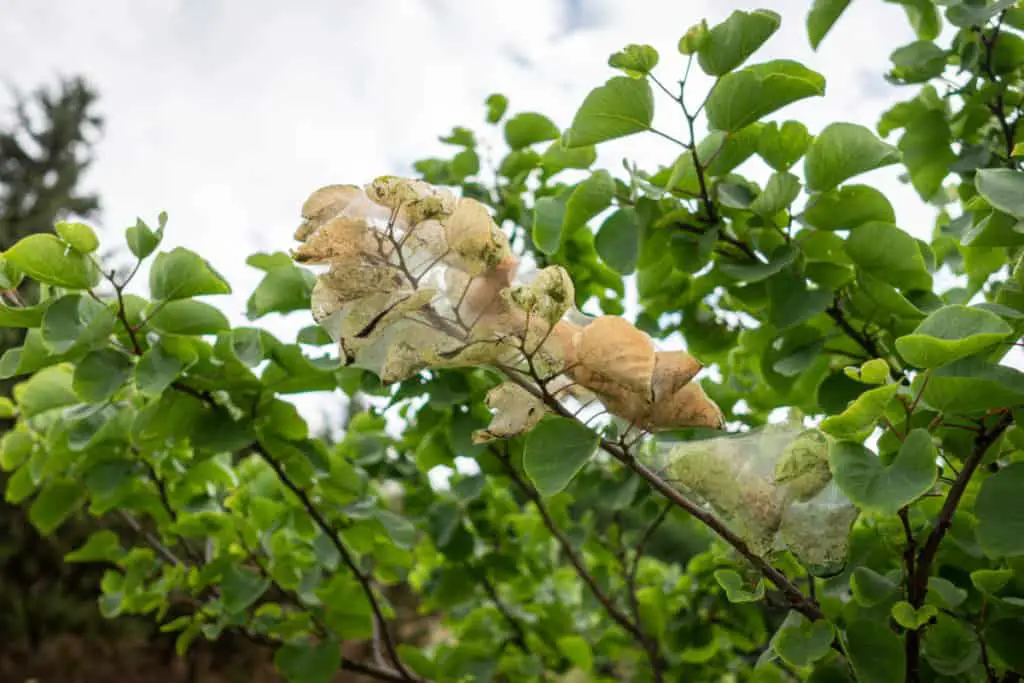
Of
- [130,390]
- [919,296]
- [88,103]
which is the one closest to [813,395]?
[919,296]

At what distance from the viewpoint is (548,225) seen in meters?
0.66

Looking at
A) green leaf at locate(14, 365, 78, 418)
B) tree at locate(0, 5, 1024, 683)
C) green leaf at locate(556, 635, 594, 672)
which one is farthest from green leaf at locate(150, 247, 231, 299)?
green leaf at locate(556, 635, 594, 672)

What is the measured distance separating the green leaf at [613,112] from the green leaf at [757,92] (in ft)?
0.20

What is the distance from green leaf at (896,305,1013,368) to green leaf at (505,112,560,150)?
567mm

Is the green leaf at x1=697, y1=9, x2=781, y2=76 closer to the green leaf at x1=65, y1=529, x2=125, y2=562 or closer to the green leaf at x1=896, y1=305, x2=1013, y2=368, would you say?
the green leaf at x1=896, y1=305, x2=1013, y2=368

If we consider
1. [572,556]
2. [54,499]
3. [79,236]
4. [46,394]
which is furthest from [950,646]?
[54,499]

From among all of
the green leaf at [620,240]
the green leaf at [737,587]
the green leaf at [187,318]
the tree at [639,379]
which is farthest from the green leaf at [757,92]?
the green leaf at [187,318]

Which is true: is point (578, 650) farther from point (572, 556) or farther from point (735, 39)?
point (735, 39)

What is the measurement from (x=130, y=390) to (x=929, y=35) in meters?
1.01

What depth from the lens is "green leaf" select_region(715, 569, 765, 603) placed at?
46 centimetres

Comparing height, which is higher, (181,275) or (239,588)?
(181,275)

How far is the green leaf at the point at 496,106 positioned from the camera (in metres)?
0.96

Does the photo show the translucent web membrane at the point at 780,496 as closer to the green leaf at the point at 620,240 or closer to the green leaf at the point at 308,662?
the green leaf at the point at 620,240

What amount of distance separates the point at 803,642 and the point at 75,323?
0.57 metres
